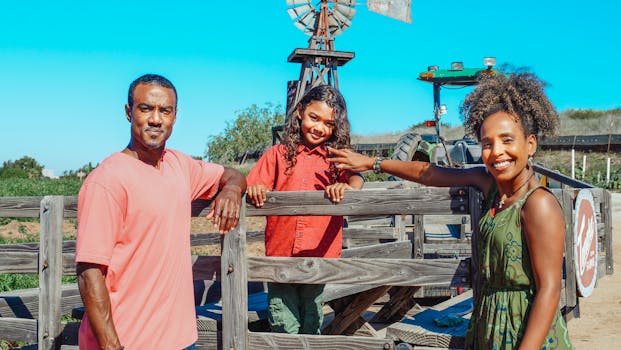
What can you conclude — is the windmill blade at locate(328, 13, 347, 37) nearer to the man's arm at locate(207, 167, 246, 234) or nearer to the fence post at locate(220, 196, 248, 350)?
the fence post at locate(220, 196, 248, 350)

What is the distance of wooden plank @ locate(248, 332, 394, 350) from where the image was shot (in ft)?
11.5

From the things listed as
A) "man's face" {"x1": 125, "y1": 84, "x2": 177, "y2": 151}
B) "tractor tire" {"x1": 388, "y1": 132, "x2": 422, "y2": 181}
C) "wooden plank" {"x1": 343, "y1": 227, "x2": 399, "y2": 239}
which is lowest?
"wooden plank" {"x1": 343, "y1": 227, "x2": 399, "y2": 239}

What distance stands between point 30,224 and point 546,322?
1691cm

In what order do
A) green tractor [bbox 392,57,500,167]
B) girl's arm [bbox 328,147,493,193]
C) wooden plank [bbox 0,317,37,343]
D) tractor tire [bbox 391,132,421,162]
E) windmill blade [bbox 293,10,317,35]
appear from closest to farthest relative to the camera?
girl's arm [bbox 328,147,493,193], wooden plank [bbox 0,317,37,343], tractor tire [bbox 391,132,421,162], green tractor [bbox 392,57,500,167], windmill blade [bbox 293,10,317,35]

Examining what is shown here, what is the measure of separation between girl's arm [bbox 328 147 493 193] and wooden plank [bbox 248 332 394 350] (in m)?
0.88

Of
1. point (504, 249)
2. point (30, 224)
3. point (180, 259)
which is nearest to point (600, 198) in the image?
point (504, 249)

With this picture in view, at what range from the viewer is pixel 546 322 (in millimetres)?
2398

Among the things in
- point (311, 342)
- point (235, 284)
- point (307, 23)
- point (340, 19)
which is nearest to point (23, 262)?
point (235, 284)

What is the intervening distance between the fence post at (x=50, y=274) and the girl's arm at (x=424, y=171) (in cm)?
169

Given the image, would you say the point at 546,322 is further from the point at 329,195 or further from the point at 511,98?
the point at 329,195

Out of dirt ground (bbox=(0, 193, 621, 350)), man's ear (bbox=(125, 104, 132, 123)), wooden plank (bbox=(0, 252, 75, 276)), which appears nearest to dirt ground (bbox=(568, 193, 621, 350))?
dirt ground (bbox=(0, 193, 621, 350))

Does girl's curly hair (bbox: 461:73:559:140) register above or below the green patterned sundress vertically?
above

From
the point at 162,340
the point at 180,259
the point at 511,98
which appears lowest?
the point at 162,340

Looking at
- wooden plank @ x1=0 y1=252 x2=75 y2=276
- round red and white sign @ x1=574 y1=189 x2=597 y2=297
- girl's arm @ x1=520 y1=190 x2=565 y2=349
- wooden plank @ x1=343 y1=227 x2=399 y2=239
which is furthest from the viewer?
wooden plank @ x1=343 y1=227 x2=399 y2=239
